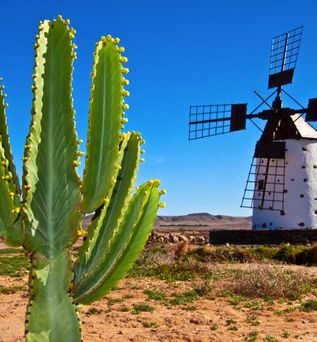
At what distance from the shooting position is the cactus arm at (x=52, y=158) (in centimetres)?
375

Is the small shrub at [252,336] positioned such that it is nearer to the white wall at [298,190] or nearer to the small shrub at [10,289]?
the small shrub at [10,289]

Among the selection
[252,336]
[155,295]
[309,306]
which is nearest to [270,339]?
[252,336]

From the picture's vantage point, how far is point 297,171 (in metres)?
25.5

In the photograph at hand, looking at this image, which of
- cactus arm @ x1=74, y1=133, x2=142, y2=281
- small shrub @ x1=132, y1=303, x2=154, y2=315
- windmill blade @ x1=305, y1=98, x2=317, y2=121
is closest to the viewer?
cactus arm @ x1=74, y1=133, x2=142, y2=281

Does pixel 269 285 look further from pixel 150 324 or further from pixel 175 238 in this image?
pixel 175 238

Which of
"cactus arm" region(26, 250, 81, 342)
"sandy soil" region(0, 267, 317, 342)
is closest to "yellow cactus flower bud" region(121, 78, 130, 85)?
"cactus arm" region(26, 250, 81, 342)

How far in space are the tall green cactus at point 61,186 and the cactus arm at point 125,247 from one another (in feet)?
0.04

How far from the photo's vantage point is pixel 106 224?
427 centimetres

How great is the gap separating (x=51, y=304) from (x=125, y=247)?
862 millimetres

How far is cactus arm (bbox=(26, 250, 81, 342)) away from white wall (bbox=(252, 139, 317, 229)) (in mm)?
22533

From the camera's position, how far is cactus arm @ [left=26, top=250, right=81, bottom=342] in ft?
12.1

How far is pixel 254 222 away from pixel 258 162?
3321 mm

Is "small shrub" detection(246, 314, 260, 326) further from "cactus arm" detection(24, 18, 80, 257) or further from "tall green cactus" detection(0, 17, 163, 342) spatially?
"cactus arm" detection(24, 18, 80, 257)

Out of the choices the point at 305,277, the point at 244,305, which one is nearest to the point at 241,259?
the point at 305,277
